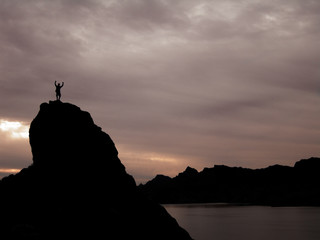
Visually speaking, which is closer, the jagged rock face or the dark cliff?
the dark cliff

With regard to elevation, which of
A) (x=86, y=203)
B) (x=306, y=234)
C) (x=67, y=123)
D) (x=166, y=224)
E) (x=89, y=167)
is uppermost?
(x=67, y=123)

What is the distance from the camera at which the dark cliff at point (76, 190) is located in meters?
44.6

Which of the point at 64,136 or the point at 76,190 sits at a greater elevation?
the point at 64,136

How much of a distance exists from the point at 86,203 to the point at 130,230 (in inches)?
277

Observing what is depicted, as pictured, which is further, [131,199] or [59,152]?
[131,199]

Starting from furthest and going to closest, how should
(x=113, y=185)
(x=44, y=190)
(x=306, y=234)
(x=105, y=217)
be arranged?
(x=306, y=234), (x=113, y=185), (x=44, y=190), (x=105, y=217)

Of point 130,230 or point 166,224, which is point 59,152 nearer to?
point 130,230

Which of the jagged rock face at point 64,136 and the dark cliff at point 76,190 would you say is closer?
the dark cliff at point 76,190

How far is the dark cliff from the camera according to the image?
44594mm

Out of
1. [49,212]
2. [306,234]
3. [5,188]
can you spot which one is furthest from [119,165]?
[306,234]

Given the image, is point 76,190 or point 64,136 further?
point 64,136

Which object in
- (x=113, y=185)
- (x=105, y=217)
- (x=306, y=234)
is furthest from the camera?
(x=306, y=234)

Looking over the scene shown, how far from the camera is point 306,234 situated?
359ft

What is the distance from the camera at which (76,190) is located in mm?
48281
